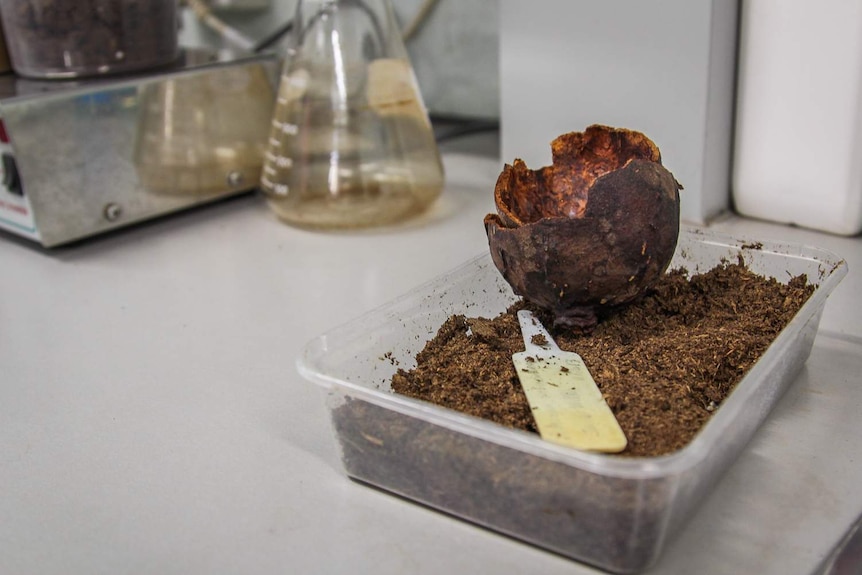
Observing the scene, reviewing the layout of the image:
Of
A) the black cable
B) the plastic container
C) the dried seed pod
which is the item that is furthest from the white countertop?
the black cable

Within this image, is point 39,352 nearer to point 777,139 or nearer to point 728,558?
point 728,558

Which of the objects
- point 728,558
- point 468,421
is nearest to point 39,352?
point 468,421

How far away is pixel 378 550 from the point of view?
0.44m

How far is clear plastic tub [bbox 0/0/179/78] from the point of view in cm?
86

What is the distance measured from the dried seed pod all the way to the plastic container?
8cm

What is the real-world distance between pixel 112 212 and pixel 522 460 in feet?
2.01

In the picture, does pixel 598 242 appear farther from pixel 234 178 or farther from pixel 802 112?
pixel 234 178

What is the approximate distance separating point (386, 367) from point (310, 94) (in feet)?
1.35

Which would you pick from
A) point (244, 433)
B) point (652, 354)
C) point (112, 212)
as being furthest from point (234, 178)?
point (652, 354)

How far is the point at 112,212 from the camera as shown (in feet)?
2.90

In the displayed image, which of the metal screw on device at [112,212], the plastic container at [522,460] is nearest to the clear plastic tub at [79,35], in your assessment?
the metal screw on device at [112,212]

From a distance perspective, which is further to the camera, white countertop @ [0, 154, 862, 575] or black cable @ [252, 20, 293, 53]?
black cable @ [252, 20, 293, 53]

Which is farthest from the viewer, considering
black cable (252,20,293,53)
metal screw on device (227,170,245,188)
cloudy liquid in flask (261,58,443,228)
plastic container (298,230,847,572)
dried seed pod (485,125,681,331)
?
black cable (252,20,293,53)

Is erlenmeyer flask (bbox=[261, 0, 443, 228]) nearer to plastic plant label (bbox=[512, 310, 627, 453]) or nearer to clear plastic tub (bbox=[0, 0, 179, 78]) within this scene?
clear plastic tub (bbox=[0, 0, 179, 78])
